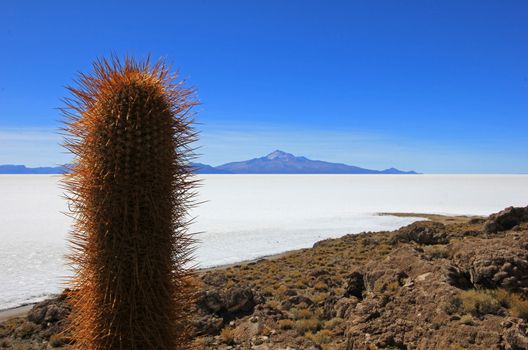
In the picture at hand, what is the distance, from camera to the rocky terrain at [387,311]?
20.2 ft

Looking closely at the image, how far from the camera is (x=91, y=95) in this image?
2980 millimetres

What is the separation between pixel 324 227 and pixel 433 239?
1641 cm

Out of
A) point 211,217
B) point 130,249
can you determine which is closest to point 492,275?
point 130,249

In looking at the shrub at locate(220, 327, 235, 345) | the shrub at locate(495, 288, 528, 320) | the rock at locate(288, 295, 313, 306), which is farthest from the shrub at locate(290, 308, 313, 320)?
the shrub at locate(495, 288, 528, 320)

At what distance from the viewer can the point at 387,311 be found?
23.1 feet

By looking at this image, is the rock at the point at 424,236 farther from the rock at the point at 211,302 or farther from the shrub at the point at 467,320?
the shrub at the point at 467,320

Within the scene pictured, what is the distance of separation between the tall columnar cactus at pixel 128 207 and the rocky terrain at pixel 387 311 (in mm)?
1599

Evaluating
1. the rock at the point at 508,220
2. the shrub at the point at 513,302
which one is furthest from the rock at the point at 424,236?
the shrub at the point at 513,302

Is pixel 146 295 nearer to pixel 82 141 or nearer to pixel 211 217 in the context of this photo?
pixel 82 141

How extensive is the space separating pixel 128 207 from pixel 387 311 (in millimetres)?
5517

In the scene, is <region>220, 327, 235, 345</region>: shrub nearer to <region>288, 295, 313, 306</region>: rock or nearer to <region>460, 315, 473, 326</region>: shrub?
<region>288, 295, 313, 306</region>: rock

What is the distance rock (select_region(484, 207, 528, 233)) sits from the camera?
14.5m

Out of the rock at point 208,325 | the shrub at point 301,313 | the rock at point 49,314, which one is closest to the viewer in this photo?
the rock at point 208,325

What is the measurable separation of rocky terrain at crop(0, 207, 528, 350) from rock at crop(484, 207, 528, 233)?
5.84 meters
